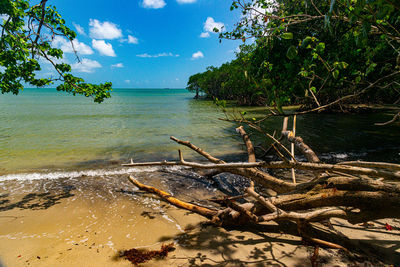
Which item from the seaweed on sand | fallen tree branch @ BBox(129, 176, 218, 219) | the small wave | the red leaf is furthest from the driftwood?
the small wave

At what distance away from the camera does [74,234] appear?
3434 mm

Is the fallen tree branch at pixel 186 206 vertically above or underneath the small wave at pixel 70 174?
above

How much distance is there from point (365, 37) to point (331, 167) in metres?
1.34

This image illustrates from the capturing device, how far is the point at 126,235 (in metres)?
3.38

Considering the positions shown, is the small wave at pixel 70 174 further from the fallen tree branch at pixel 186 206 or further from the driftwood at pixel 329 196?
the driftwood at pixel 329 196

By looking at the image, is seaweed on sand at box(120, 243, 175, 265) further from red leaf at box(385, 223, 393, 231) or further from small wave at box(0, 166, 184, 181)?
small wave at box(0, 166, 184, 181)

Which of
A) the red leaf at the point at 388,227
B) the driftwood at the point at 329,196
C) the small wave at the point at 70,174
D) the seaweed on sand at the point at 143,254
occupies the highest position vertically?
the driftwood at the point at 329,196

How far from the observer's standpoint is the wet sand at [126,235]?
269 cm

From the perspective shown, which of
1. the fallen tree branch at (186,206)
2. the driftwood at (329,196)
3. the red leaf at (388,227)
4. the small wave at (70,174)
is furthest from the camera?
the small wave at (70,174)

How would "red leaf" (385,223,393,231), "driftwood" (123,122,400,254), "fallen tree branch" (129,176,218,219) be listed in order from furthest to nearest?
"fallen tree branch" (129,176,218,219), "red leaf" (385,223,393,231), "driftwood" (123,122,400,254)

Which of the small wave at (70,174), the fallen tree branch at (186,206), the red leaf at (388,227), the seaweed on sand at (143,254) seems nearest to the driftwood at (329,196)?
the fallen tree branch at (186,206)

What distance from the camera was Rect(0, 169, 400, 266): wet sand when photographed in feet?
8.84

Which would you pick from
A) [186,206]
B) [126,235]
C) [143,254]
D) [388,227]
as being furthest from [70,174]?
[388,227]

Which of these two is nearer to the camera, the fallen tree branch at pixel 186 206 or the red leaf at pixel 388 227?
the red leaf at pixel 388 227
